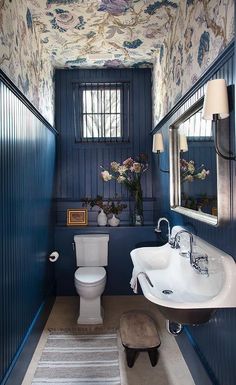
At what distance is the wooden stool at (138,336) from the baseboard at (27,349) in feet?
2.21

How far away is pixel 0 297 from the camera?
1519mm

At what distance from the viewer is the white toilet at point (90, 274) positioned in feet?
8.49

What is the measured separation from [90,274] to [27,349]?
869mm

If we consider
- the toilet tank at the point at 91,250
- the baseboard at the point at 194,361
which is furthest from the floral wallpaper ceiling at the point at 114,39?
the baseboard at the point at 194,361

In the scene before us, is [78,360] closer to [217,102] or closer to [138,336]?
[138,336]

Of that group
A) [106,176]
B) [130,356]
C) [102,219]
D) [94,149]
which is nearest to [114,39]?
[94,149]

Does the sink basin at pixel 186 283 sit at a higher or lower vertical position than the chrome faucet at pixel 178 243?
lower

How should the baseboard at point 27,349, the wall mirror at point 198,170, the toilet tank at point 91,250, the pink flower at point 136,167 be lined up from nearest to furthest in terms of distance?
the wall mirror at point 198,170 < the baseboard at point 27,349 < the toilet tank at point 91,250 < the pink flower at point 136,167

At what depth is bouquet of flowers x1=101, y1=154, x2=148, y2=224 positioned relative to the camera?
320 centimetres

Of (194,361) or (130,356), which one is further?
(130,356)

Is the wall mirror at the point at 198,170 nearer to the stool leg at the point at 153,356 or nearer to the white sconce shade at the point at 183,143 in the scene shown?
the white sconce shade at the point at 183,143

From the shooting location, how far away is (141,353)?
2160mm

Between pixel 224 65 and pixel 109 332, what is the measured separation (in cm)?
223

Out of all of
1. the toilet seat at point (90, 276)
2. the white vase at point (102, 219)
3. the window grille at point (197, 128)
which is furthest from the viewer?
the white vase at point (102, 219)
